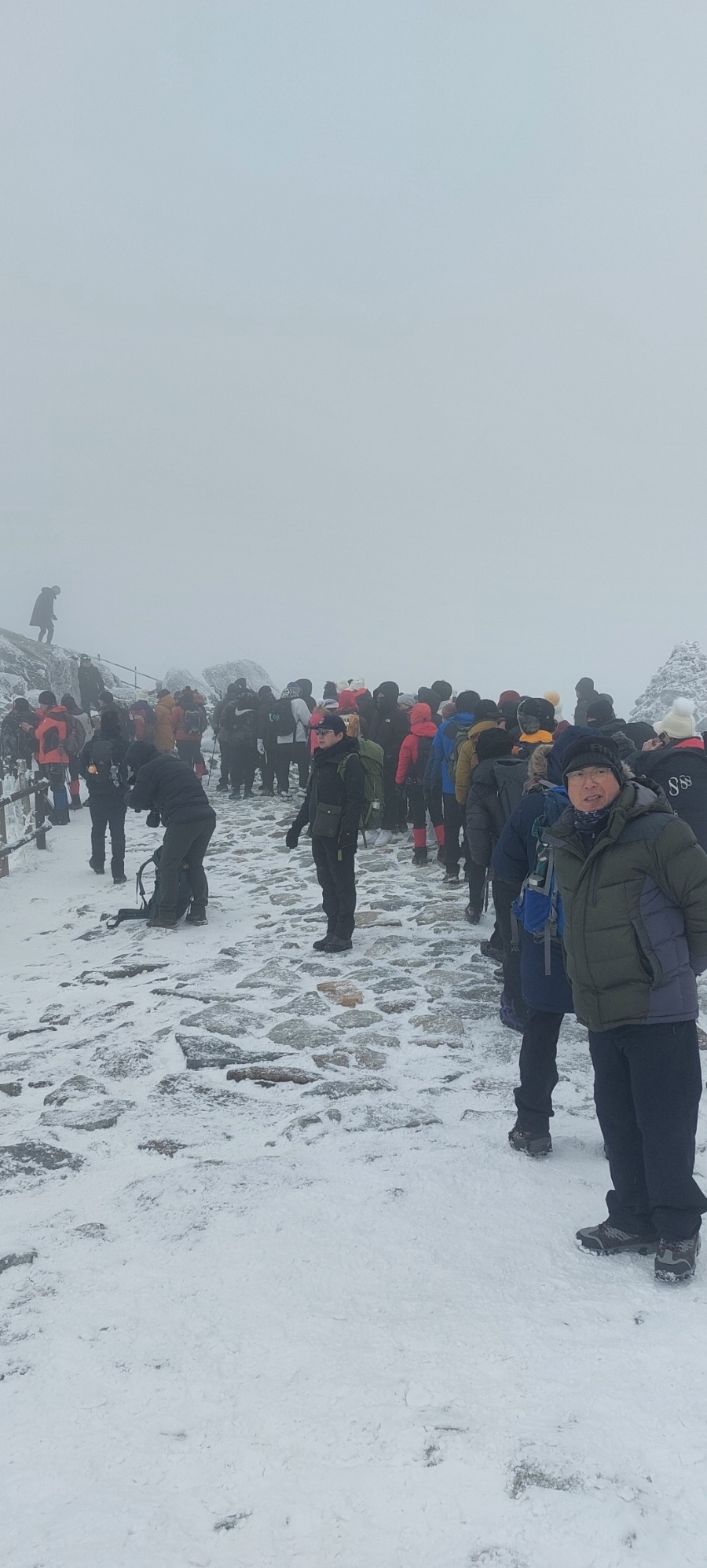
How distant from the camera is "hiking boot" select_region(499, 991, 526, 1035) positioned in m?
6.00

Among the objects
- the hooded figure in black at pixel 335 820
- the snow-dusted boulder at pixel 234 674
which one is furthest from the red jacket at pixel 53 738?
the snow-dusted boulder at pixel 234 674

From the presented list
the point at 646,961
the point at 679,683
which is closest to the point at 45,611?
the point at 679,683

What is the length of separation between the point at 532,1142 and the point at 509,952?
5.06ft

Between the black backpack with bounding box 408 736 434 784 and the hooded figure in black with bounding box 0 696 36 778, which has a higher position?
the hooded figure in black with bounding box 0 696 36 778

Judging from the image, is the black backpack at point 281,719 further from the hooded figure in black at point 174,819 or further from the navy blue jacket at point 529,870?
the navy blue jacket at point 529,870

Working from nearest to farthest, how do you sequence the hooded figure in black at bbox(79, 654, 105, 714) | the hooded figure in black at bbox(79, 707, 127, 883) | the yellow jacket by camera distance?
the yellow jacket → the hooded figure in black at bbox(79, 707, 127, 883) → the hooded figure in black at bbox(79, 654, 105, 714)

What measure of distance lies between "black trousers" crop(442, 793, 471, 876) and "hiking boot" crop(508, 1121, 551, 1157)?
5.74 m

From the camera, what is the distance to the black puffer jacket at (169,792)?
8.92m

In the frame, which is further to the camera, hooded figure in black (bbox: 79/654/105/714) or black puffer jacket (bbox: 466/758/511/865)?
hooded figure in black (bbox: 79/654/105/714)

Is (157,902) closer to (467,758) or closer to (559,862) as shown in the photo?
(467,758)

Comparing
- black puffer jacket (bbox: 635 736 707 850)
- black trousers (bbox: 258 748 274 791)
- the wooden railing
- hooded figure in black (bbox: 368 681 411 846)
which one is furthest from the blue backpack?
black trousers (bbox: 258 748 274 791)

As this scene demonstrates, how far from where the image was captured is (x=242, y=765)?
58.3 feet

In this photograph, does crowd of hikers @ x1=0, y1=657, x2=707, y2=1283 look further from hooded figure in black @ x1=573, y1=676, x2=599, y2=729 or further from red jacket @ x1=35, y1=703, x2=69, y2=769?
red jacket @ x1=35, y1=703, x2=69, y2=769

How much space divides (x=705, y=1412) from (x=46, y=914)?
31.3 feet
